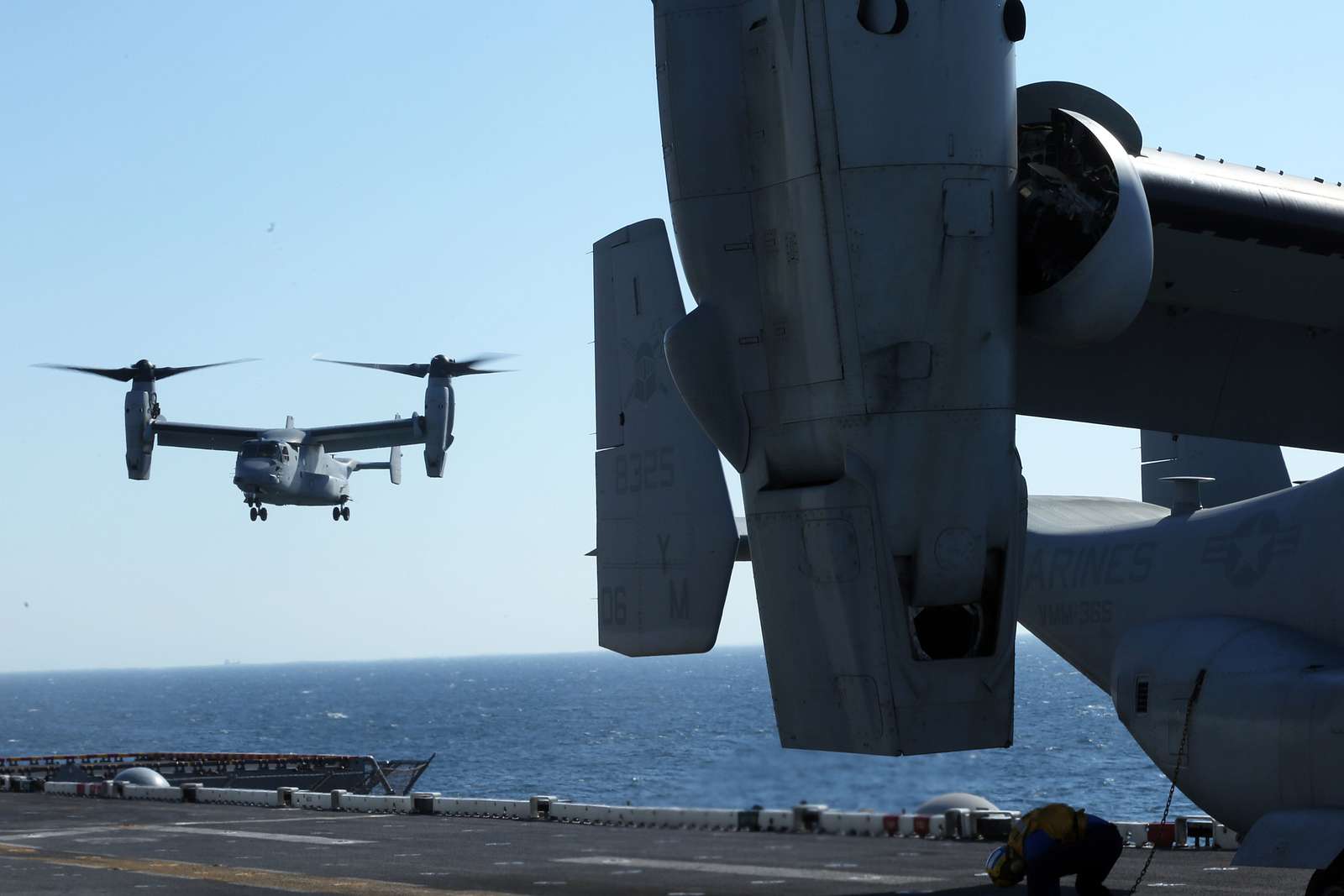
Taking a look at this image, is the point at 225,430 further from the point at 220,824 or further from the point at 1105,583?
the point at 1105,583

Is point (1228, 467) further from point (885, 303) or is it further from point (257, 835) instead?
point (257, 835)

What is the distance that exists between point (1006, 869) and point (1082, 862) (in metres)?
0.68

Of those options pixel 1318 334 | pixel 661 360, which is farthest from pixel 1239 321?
pixel 661 360

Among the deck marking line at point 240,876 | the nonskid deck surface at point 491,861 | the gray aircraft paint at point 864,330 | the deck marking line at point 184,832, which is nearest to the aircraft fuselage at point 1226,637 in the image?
the nonskid deck surface at point 491,861

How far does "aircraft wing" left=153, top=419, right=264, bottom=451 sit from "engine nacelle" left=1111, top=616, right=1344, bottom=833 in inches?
2093

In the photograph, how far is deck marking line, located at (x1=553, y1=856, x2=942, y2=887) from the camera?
59.7 feet

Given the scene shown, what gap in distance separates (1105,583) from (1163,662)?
9.60 feet

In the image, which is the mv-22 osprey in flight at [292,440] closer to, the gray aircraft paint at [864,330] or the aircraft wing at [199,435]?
the aircraft wing at [199,435]

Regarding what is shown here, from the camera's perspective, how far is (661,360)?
579 inches

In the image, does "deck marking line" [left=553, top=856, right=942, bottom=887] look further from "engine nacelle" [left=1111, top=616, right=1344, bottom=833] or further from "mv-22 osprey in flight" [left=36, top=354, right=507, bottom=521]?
"mv-22 osprey in flight" [left=36, top=354, right=507, bottom=521]

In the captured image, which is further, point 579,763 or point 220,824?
point 579,763

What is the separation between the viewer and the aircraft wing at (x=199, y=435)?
65.1 meters

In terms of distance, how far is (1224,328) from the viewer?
15.9 m

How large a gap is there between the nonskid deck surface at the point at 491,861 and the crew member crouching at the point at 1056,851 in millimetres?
3683
